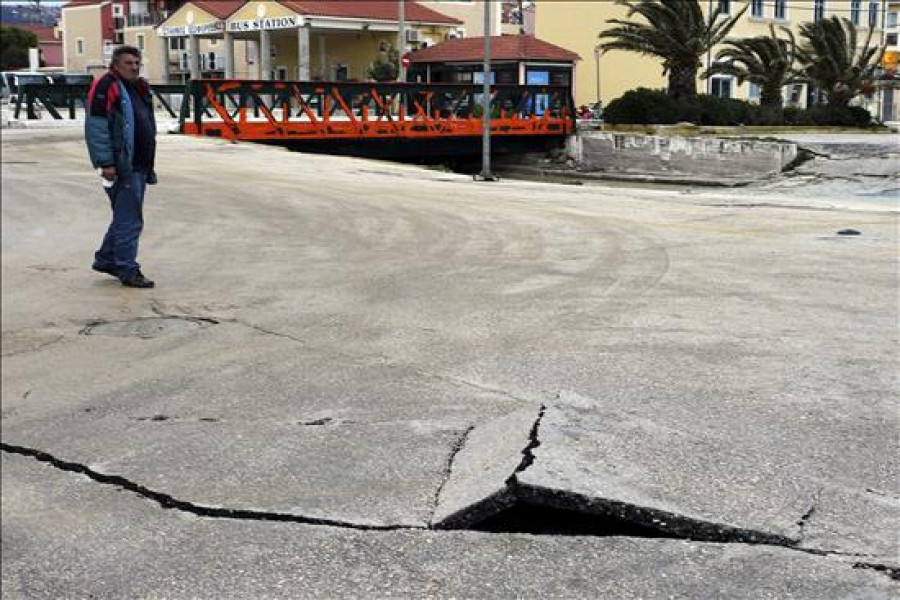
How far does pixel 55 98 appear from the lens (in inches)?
664

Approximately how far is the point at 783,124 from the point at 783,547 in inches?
1500

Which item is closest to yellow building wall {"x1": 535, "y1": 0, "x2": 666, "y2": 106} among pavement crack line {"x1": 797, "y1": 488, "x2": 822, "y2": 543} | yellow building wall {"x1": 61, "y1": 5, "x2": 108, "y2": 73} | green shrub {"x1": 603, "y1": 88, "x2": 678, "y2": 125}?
green shrub {"x1": 603, "y1": 88, "x2": 678, "y2": 125}

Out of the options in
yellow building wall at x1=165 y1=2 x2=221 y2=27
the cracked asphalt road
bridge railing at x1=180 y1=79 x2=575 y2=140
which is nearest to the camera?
the cracked asphalt road

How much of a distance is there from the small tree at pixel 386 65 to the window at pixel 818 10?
23369 mm

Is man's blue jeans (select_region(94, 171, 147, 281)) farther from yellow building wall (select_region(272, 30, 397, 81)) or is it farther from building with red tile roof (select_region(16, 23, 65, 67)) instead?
yellow building wall (select_region(272, 30, 397, 81))

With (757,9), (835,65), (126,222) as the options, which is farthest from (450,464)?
(757,9)

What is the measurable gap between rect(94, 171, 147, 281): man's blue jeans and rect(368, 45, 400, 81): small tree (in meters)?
47.4

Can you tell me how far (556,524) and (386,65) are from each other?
49555mm

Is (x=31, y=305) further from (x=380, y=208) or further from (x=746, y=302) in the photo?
(x=380, y=208)

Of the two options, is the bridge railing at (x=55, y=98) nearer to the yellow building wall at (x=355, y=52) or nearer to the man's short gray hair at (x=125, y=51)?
the man's short gray hair at (x=125, y=51)

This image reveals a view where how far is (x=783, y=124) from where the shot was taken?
3994 cm

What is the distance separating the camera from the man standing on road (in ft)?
15.5

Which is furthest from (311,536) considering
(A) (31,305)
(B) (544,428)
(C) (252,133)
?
(C) (252,133)

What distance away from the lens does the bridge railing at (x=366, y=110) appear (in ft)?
89.6
